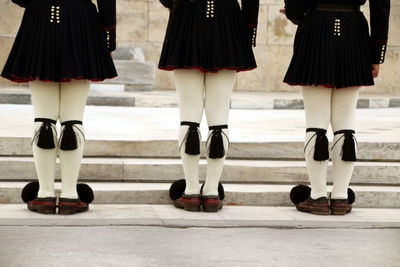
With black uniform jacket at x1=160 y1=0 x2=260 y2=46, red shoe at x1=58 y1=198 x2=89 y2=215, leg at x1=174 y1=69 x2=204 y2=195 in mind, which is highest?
black uniform jacket at x1=160 y1=0 x2=260 y2=46

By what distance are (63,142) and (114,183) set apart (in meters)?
1.04

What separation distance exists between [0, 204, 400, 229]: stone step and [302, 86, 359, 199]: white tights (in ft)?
0.78

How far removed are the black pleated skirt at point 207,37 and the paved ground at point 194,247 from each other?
1167 millimetres

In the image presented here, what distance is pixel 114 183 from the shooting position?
21.6 feet

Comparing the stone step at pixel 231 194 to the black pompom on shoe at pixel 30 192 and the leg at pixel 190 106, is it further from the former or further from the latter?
the leg at pixel 190 106

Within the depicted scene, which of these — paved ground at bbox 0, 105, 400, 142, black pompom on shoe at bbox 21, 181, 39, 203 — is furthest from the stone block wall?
black pompom on shoe at bbox 21, 181, 39, 203

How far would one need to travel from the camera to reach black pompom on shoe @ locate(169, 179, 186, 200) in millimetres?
6152

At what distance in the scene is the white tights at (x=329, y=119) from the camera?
5.95 metres

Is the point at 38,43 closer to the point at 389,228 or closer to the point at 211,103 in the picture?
the point at 211,103

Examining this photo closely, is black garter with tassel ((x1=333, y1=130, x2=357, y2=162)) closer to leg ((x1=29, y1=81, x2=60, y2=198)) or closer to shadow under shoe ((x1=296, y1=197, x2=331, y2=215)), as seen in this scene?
shadow under shoe ((x1=296, y1=197, x2=331, y2=215))

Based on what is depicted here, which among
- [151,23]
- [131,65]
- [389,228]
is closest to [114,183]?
[389,228]

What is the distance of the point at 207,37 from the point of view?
582 centimetres

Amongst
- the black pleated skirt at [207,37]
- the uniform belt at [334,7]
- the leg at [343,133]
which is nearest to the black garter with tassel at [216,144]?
the black pleated skirt at [207,37]

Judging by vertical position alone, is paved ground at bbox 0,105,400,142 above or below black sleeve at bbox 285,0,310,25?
below
